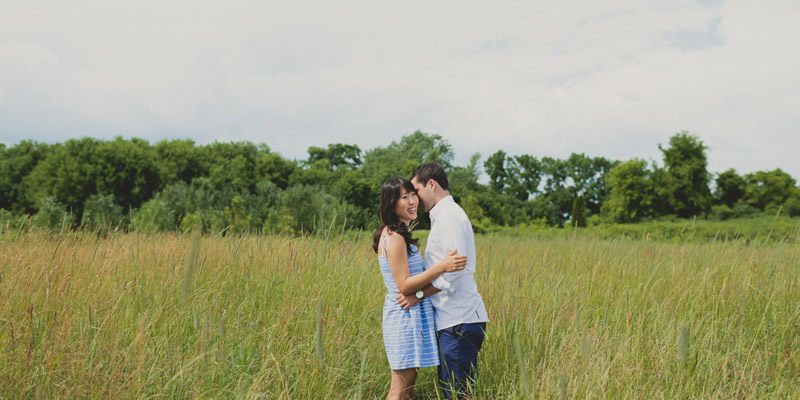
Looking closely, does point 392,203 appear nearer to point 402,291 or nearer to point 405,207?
point 405,207

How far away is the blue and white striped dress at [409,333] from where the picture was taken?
238cm

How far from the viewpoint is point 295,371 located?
8.59 ft

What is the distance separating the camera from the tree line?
1630 cm

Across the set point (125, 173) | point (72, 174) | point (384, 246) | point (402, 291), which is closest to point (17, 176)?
point (72, 174)

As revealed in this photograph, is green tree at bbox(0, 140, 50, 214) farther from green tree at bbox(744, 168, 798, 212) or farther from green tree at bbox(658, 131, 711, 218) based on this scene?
green tree at bbox(744, 168, 798, 212)

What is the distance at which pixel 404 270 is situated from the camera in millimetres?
2346

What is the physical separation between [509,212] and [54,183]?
26785 mm

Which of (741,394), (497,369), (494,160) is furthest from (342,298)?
(494,160)

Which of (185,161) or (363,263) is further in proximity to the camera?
(185,161)

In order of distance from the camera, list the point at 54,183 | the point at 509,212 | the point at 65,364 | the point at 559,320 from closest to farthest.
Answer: the point at 65,364, the point at 559,320, the point at 54,183, the point at 509,212

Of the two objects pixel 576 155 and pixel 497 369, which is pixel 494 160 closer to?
pixel 576 155

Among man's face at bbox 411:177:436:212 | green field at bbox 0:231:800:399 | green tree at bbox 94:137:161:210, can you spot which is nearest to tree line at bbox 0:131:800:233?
green tree at bbox 94:137:161:210

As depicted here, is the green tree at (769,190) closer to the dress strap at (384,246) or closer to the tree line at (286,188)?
the tree line at (286,188)

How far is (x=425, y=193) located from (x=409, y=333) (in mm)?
725
